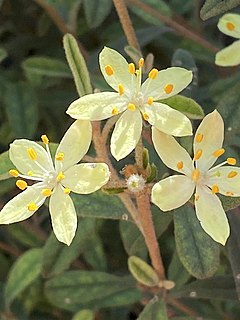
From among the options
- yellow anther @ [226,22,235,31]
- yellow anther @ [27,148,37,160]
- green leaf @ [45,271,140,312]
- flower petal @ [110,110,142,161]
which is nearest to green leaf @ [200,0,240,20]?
yellow anther @ [226,22,235,31]

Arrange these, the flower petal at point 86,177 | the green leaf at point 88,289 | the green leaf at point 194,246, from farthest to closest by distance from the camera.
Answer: the green leaf at point 88,289 < the green leaf at point 194,246 < the flower petal at point 86,177

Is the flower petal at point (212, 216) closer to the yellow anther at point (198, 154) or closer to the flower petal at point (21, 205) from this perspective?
the yellow anther at point (198, 154)

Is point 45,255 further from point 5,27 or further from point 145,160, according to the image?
point 5,27

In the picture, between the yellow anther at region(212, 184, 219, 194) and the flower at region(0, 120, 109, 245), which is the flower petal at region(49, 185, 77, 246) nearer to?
the flower at region(0, 120, 109, 245)

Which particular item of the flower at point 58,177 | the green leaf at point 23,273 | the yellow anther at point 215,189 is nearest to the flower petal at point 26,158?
the flower at point 58,177

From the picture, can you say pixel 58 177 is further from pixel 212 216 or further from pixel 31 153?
pixel 212 216
